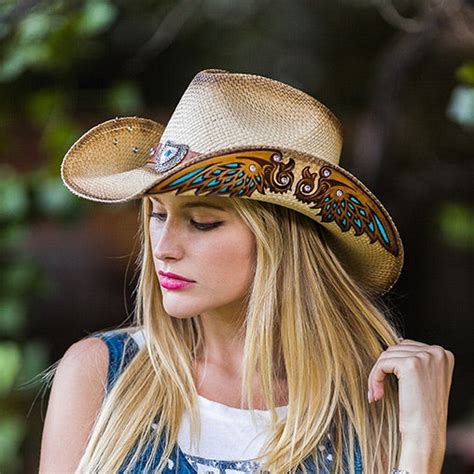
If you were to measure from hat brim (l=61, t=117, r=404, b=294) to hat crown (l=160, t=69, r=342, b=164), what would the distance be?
7 centimetres

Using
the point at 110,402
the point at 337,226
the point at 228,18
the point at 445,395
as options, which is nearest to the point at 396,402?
the point at 445,395

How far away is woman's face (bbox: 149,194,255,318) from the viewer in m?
2.57

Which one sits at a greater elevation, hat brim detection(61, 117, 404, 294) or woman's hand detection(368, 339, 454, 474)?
hat brim detection(61, 117, 404, 294)

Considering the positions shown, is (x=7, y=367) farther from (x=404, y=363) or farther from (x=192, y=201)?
(x=404, y=363)

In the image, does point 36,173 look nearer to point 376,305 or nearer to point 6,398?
point 6,398

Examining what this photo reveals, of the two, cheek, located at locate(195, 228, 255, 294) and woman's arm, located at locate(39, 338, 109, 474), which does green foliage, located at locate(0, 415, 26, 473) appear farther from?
cheek, located at locate(195, 228, 255, 294)

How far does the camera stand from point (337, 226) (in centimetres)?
271

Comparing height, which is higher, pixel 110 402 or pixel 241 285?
pixel 241 285

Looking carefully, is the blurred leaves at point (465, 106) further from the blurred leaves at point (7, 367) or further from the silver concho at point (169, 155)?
the blurred leaves at point (7, 367)

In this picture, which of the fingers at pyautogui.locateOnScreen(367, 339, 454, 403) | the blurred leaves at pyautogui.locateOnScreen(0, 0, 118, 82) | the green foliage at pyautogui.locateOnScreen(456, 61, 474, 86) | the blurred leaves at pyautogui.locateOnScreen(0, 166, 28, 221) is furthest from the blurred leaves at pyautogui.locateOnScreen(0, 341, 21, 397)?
the green foliage at pyautogui.locateOnScreen(456, 61, 474, 86)

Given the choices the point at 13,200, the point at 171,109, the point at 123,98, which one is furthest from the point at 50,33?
the point at 171,109

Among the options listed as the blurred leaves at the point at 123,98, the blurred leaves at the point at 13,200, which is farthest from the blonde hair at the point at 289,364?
the blurred leaves at the point at 123,98

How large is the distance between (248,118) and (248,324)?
0.45 m

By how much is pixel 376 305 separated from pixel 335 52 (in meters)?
3.34
